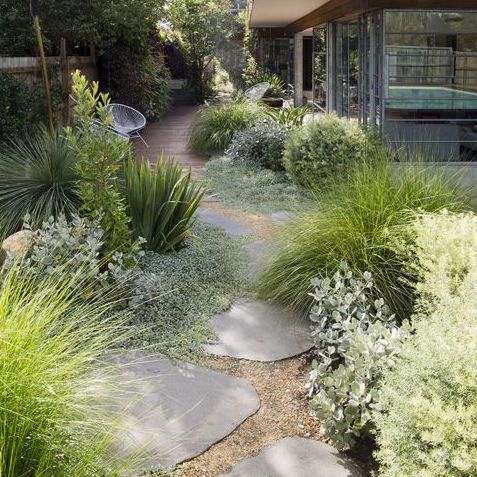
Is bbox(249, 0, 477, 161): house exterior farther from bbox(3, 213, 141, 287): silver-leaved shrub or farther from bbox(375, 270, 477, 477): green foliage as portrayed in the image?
bbox(375, 270, 477, 477): green foliage

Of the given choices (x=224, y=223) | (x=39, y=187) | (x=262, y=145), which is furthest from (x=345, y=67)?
(x=39, y=187)

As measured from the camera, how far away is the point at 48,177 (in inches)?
232

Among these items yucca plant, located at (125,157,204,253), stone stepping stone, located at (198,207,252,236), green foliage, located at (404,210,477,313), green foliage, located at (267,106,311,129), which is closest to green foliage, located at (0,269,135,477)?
green foliage, located at (404,210,477,313)

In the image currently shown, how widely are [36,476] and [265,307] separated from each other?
8.48 ft

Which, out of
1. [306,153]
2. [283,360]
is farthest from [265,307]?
[306,153]

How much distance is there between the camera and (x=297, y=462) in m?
2.93

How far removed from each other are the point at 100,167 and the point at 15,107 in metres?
4.77

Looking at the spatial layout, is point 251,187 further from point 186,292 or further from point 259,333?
point 259,333

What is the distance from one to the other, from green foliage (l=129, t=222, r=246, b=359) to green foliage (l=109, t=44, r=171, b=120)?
10.5 m

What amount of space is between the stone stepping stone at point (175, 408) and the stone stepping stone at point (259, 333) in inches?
13.4

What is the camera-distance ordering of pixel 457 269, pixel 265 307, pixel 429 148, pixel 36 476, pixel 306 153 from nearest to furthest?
pixel 36 476, pixel 457 269, pixel 265 307, pixel 306 153, pixel 429 148

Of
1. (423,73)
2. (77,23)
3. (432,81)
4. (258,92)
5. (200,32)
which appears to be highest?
(77,23)

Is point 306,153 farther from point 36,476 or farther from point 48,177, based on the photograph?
point 36,476

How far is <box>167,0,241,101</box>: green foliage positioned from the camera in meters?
22.8
